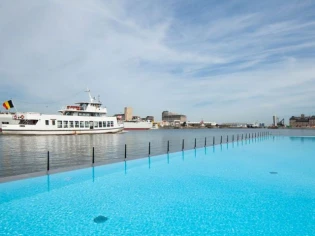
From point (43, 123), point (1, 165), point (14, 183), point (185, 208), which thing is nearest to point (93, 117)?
point (43, 123)

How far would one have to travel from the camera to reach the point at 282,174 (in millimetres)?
12320

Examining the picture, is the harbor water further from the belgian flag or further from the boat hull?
the belgian flag

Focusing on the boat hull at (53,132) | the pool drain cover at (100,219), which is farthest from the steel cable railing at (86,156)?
the boat hull at (53,132)

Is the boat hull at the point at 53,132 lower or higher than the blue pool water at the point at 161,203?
higher

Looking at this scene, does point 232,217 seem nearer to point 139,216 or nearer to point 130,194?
point 139,216

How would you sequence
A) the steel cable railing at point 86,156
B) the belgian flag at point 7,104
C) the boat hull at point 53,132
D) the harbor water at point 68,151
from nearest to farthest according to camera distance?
the steel cable railing at point 86,156 < the harbor water at point 68,151 < the boat hull at point 53,132 < the belgian flag at point 7,104

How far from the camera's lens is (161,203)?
8094mm

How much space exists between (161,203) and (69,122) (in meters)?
49.1

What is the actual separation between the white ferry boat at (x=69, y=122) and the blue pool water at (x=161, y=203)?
41.2 meters

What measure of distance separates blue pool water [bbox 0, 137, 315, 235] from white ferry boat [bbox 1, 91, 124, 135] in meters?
41.2

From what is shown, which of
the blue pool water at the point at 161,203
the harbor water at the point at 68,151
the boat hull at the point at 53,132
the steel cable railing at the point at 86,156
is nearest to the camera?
the blue pool water at the point at 161,203

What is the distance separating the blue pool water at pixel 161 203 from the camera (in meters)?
6.25

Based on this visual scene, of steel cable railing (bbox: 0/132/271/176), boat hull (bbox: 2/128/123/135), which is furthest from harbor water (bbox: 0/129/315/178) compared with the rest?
boat hull (bbox: 2/128/123/135)

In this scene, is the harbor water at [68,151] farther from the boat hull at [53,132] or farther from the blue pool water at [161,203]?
the boat hull at [53,132]
